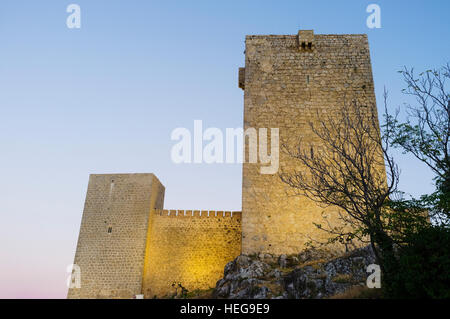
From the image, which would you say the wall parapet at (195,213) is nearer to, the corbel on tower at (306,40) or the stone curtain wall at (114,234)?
the stone curtain wall at (114,234)

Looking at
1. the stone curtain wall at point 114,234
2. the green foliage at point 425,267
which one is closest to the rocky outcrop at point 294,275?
the green foliage at point 425,267

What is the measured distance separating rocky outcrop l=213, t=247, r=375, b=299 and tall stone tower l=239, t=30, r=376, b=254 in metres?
0.60

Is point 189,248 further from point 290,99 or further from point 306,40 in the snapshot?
point 306,40

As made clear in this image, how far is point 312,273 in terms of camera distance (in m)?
9.95

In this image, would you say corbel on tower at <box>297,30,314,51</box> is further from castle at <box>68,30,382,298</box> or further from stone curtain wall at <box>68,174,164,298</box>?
stone curtain wall at <box>68,174,164,298</box>

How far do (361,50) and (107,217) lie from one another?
14871mm

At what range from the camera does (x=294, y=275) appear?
10.2m

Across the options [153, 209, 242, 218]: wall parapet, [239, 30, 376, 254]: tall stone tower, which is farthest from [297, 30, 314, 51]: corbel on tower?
[153, 209, 242, 218]: wall parapet

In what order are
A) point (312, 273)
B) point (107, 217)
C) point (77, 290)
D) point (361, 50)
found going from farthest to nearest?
point (107, 217)
point (77, 290)
point (361, 50)
point (312, 273)

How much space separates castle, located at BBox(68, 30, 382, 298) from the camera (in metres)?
12.7

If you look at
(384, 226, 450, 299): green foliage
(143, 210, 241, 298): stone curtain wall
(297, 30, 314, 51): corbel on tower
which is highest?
(297, 30, 314, 51): corbel on tower

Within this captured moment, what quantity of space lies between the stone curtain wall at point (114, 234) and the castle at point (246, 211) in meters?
0.05
